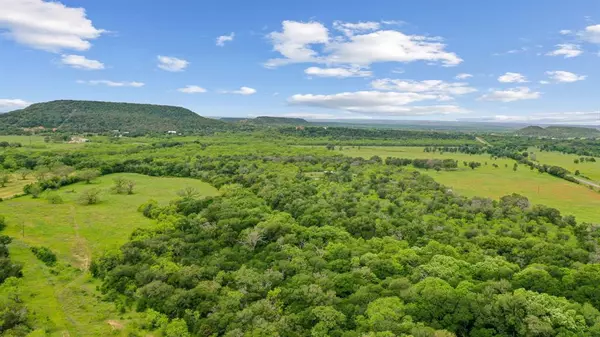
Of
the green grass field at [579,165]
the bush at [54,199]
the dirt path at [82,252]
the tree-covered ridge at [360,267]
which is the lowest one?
the dirt path at [82,252]

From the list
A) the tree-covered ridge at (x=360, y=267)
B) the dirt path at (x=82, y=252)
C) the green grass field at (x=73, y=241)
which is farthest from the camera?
the dirt path at (x=82, y=252)

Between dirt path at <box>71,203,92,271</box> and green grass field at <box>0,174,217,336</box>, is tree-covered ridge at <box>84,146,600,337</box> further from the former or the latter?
dirt path at <box>71,203,92,271</box>

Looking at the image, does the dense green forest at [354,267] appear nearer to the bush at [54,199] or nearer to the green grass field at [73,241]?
the green grass field at [73,241]

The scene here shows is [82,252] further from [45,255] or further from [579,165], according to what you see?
[579,165]

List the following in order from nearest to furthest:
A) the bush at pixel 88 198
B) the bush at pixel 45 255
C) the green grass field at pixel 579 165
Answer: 1. the bush at pixel 45 255
2. the bush at pixel 88 198
3. the green grass field at pixel 579 165

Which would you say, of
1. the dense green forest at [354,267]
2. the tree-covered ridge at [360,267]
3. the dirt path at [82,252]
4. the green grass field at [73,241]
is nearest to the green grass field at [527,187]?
the dense green forest at [354,267]

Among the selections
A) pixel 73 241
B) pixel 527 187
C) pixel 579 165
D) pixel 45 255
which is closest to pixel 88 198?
pixel 73 241

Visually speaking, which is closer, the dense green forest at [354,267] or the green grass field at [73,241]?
the dense green forest at [354,267]
